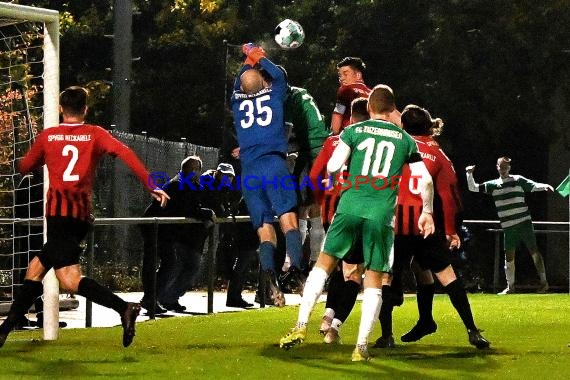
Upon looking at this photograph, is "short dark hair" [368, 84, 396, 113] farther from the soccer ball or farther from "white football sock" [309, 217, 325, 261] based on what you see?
"white football sock" [309, 217, 325, 261]

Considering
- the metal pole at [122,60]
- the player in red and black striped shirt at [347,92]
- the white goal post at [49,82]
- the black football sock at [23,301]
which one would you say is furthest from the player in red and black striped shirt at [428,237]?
the metal pole at [122,60]

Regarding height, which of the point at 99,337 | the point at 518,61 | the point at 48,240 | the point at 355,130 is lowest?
the point at 99,337

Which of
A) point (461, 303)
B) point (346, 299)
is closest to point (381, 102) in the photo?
point (346, 299)

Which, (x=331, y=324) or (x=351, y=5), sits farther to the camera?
(x=351, y=5)

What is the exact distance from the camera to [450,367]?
34.4ft

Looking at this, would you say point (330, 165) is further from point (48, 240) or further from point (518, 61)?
point (518, 61)

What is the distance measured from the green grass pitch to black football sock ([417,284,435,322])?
0.23 m

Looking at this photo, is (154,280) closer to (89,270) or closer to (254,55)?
(89,270)

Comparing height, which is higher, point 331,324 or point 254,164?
point 254,164

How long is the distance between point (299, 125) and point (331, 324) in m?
2.07

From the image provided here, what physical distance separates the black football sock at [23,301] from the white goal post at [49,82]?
3.50 ft

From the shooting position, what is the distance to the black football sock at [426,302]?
1236 centimetres

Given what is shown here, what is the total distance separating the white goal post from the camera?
12.5m

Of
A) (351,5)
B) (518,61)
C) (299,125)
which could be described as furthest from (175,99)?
(299,125)
